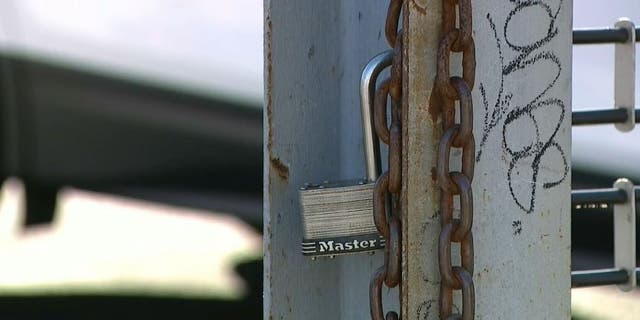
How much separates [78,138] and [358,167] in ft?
5.08

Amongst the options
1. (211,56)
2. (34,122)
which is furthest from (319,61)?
(34,122)

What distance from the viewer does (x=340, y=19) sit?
146 centimetres

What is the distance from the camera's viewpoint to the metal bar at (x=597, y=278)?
1994mm

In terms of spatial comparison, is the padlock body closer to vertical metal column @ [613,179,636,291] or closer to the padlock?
the padlock

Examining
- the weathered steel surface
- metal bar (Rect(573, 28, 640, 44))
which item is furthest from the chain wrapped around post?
metal bar (Rect(573, 28, 640, 44))

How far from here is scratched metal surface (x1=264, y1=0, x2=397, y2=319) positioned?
4.68ft

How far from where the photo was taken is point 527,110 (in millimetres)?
1331

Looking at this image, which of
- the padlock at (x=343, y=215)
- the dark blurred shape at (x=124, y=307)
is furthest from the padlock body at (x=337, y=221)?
the dark blurred shape at (x=124, y=307)

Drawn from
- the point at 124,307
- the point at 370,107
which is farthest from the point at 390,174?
the point at 124,307

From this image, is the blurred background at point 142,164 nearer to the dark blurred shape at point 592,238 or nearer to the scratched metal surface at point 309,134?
the dark blurred shape at point 592,238

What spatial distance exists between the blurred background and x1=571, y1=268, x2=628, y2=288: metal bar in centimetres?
73

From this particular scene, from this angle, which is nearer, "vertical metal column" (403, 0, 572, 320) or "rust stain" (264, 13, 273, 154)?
"vertical metal column" (403, 0, 572, 320)

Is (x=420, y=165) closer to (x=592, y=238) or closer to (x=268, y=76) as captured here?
(x=268, y=76)

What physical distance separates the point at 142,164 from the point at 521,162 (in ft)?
5.64
